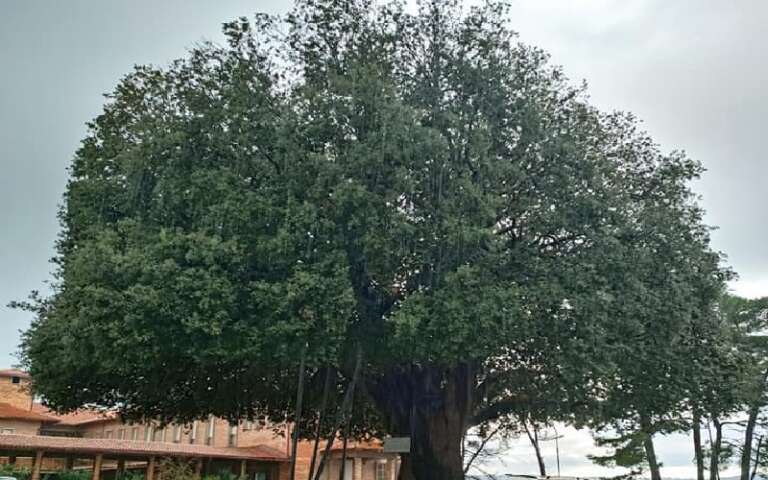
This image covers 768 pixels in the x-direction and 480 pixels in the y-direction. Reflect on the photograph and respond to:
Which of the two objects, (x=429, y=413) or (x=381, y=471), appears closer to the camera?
(x=429, y=413)

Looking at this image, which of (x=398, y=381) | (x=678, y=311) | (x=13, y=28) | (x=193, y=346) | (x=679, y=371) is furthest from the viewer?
(x=398, y=381)

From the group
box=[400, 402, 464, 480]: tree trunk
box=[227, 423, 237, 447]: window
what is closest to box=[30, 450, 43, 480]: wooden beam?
box=[227, 423, 237, 447]: window

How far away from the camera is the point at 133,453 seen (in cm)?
2314

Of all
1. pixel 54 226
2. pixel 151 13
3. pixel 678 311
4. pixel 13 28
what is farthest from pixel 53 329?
pixel 678 311

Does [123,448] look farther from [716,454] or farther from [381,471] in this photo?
[716,454]

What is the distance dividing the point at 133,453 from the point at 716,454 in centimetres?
2108

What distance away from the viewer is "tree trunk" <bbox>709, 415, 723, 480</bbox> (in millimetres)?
25000

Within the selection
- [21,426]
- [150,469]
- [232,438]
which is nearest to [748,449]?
[232,438]

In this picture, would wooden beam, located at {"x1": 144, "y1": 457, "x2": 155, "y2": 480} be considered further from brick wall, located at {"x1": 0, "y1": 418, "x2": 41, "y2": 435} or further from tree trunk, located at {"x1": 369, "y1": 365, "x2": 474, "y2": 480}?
tree trunk, located at {"x1": 369, "y1": 365, "x2": 474, "y2": 480}

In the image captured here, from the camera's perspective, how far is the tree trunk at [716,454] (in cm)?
2500

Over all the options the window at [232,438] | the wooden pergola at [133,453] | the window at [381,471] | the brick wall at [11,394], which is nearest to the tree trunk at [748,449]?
the window at [381,471]

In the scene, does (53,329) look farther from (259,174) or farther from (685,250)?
(685,250)

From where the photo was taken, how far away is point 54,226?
→ 15.3 metres

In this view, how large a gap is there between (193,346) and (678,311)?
8.72 m
